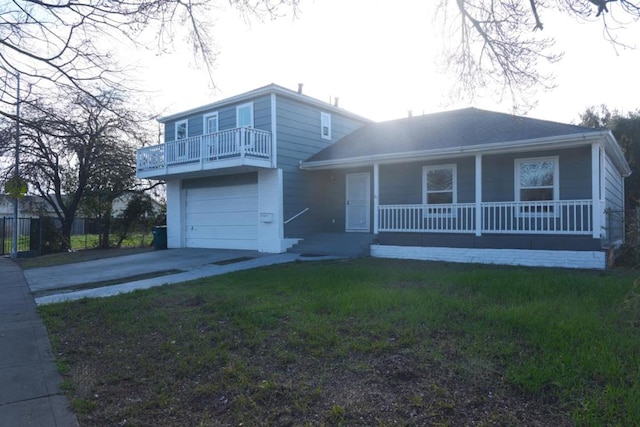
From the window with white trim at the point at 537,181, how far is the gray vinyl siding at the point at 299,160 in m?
6.19

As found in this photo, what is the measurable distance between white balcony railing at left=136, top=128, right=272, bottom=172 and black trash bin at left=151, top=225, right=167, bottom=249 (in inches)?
→ 106

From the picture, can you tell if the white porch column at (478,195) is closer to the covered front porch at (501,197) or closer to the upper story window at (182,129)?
the covered front porch at (501,197)

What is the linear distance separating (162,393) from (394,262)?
8.59m

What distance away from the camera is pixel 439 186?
14391 mm

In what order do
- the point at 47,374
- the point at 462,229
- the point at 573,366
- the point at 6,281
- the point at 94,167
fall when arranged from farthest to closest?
the point at 94,167, the point at 462,229, the point at 6,281, the point at 47,374, the point at 573,366

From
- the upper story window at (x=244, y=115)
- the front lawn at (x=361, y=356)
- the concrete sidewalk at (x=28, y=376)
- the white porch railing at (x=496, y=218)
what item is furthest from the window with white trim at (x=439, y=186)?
the concrete sidewalk at (x=28, y=376)

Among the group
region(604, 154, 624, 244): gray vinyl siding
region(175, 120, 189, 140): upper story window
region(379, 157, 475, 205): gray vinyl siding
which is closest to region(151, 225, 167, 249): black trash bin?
region(175, 120, 189, 140): upper story window

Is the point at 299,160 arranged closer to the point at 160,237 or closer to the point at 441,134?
the point at 441,134

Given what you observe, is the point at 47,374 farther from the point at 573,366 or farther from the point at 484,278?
the point at 484,278

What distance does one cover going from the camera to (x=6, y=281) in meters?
11.1

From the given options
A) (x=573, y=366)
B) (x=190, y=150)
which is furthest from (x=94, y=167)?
(x=573, y=366)

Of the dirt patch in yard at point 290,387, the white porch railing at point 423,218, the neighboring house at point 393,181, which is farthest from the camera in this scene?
the white porch railing at point 423,218

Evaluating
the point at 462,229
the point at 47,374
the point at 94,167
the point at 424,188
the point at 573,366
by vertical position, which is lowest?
the point at 47,374

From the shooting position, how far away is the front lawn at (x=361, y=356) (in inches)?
137
